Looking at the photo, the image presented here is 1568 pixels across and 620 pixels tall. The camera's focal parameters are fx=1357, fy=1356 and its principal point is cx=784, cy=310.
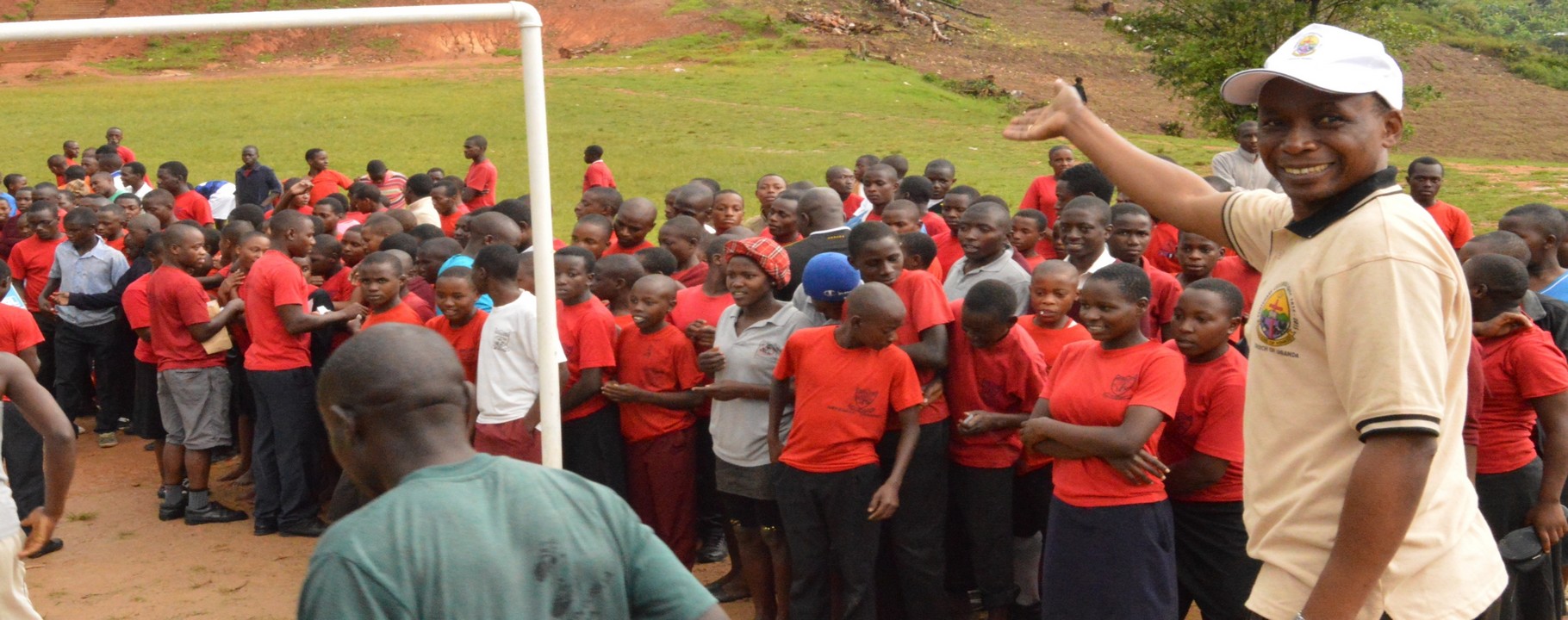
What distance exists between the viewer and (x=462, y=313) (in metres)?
→ 6.12

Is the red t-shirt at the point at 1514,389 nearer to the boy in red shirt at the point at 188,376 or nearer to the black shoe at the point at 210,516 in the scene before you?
the boy in red shirt at the point at 188,376

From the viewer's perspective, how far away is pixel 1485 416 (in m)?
4.60

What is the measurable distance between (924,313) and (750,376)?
73 cm

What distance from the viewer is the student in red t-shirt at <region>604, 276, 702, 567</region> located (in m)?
5.80

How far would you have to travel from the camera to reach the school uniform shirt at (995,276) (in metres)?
5.89

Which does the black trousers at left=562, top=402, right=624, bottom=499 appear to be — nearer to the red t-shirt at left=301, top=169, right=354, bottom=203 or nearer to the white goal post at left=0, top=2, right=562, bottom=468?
the white goal post at left=0, top=2, right=562, bottom=468

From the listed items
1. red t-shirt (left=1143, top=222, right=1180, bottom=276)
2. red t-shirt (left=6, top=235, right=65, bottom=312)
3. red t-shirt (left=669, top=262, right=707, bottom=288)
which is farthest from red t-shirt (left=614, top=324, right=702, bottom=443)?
red t-shirt (left=6, top=235, right=65, bottom=312)

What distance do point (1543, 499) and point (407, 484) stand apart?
150 inches

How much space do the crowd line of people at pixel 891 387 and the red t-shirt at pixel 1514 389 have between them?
0.5 inches

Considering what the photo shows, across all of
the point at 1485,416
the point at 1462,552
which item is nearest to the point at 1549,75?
the point at 1485,416

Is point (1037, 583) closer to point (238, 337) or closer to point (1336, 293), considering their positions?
point (1336, 293)

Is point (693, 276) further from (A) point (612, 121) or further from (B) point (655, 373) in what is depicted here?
(A) point (612, 121)

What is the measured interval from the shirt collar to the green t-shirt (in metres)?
1.15

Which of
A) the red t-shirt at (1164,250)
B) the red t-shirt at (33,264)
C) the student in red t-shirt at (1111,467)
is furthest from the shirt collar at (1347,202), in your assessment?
the red t-shirt at (33,264)
